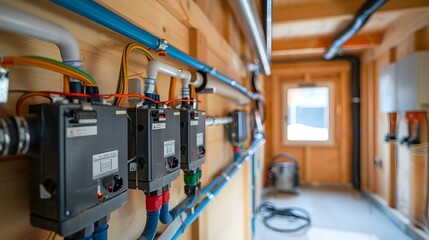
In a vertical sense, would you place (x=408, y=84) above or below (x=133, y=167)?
above

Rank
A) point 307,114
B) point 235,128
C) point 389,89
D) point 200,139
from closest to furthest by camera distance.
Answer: point 200,139, point 235,128, point 389,89, point 307,114

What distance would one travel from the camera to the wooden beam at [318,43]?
10.2 feet

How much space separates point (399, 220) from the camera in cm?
258

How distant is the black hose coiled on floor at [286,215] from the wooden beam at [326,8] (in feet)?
7.53

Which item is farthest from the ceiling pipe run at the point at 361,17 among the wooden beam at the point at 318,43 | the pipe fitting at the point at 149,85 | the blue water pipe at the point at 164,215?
the blue water pipe at the point at 164,215

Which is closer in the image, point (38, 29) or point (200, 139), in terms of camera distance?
point (38, 29)

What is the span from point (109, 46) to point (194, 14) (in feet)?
1.87

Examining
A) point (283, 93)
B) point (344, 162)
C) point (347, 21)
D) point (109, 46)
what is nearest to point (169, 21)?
point (109, 46)

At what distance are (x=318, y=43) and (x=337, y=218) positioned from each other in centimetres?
237

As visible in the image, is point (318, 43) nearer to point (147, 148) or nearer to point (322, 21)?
point (322, 21)

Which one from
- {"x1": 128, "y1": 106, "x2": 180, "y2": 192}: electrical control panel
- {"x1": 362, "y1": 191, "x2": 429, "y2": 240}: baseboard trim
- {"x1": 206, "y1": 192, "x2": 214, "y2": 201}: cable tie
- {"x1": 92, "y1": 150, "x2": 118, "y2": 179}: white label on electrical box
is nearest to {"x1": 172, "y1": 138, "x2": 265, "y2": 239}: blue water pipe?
{"x1": 206, "y1": 192, "x2": 214, "y2": 201}: cable tie

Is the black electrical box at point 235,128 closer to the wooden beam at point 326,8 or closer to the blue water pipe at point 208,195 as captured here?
the blue water pipe at point 208,195

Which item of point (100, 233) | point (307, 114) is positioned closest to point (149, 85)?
point (100, 233)

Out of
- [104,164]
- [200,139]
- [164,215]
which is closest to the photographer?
[104,164]
